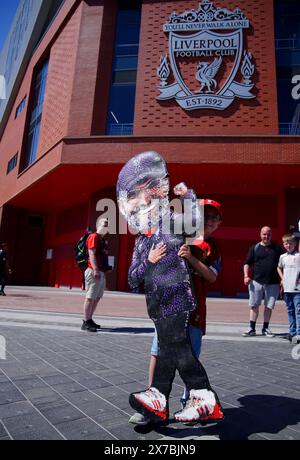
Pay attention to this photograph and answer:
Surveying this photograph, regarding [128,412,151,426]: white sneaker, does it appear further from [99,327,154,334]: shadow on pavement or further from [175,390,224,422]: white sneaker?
[99,327,154,334]: shadow on pavement

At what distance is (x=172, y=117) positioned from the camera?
1504 cm

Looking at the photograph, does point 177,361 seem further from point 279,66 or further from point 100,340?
point 279,66

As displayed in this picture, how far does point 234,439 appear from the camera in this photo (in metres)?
1.72

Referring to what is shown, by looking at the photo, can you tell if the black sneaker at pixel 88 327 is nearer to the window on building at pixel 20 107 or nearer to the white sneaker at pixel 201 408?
the white sneaker at pixel 201 408

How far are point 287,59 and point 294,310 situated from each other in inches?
609

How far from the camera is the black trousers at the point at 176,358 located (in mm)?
1727

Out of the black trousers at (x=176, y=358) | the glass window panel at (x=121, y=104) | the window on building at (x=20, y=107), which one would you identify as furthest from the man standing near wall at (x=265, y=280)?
the window on building at (x=20, y=107)

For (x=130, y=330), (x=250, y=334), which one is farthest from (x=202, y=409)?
(x=250, y=334)

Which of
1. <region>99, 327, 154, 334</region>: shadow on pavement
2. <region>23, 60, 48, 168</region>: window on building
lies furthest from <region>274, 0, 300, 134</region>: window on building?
<region>23, 60, 48, 168</region>: window on building

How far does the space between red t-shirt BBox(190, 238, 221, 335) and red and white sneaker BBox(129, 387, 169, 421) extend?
47 cm

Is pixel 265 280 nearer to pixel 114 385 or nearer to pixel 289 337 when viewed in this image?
pixel 289 337

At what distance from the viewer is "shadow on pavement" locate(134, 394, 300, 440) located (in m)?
1.77

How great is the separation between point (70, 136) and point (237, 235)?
32.6 ft
